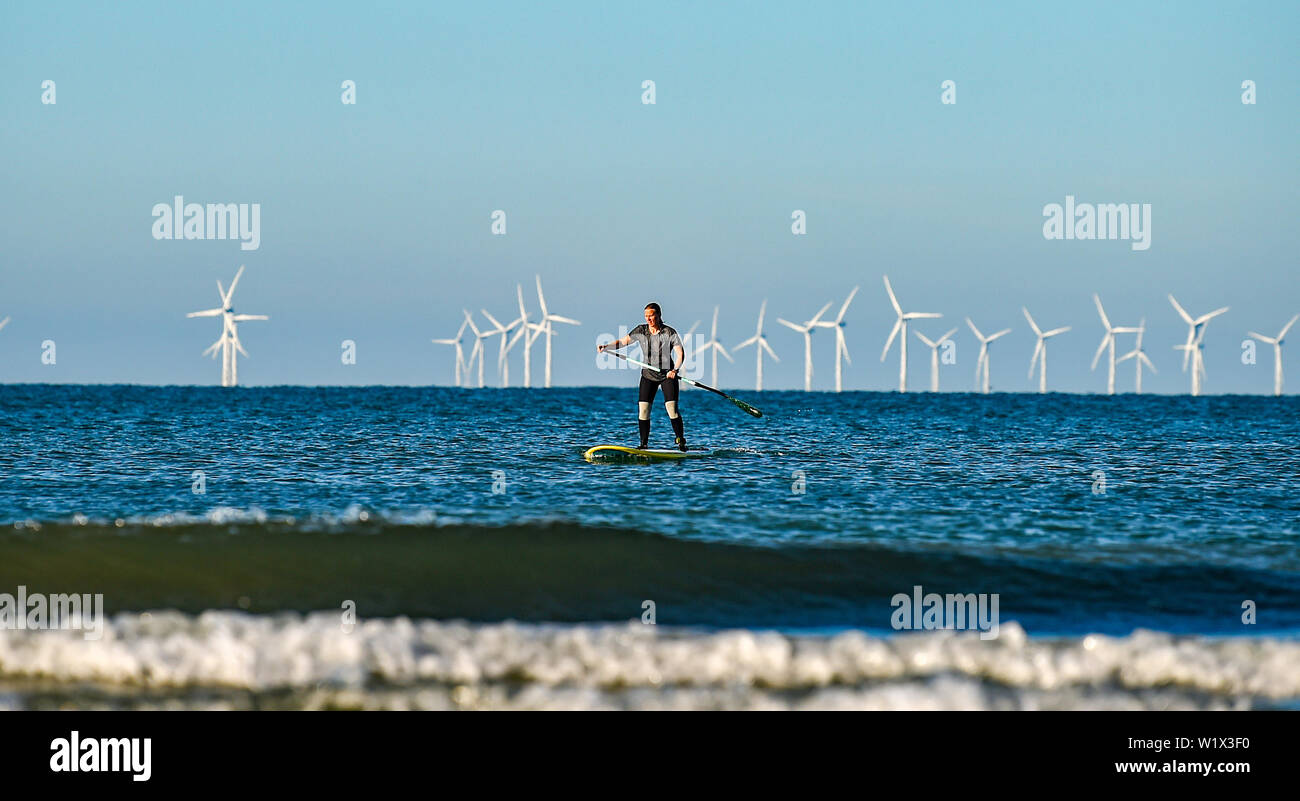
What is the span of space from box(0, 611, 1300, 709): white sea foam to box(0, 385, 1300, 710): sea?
0.03 metres

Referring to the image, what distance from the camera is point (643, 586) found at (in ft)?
40.2

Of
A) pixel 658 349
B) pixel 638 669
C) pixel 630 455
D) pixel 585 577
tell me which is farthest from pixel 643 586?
pixel 630 455

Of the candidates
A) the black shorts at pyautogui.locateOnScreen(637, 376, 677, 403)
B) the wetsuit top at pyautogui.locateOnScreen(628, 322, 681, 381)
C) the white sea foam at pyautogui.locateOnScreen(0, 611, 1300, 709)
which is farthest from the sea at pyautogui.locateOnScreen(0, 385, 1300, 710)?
the wetsuit top at pyautogui.locateOnScreen(628, 322, 681, 381)

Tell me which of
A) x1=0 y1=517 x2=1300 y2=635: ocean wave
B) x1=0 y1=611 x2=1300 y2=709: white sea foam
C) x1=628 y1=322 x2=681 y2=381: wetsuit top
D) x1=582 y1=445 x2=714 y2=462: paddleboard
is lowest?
x1=0 y1=611 x2=1300 y2=709: white sea foam

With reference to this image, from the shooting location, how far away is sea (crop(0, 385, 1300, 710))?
8727 mm

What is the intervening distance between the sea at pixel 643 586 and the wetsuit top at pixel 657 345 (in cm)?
206

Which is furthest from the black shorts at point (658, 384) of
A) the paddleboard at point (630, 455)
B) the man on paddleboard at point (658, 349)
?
the paddleboard at point (630, 455)

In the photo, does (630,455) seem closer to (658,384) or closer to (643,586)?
(658,384)

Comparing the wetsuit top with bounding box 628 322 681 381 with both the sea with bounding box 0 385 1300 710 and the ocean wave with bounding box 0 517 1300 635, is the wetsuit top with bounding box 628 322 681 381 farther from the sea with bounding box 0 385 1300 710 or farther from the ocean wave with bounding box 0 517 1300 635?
the ocean wave with bounding box 0 517 1300 635

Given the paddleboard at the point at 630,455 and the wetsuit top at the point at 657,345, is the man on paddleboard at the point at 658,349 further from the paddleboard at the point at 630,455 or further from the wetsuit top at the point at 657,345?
the paddleboard at the point at 630,455

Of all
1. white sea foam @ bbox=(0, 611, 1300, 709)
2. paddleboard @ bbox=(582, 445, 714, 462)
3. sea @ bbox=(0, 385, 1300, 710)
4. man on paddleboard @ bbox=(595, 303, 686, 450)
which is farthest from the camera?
paddleboard @ bbox=(582, 445, 714, 462)

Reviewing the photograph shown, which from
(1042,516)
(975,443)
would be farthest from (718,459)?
(975,443)
